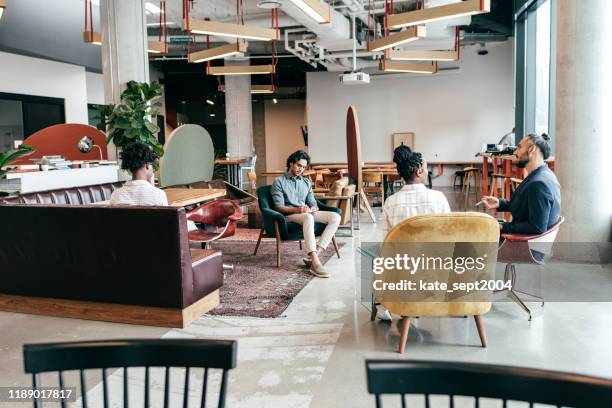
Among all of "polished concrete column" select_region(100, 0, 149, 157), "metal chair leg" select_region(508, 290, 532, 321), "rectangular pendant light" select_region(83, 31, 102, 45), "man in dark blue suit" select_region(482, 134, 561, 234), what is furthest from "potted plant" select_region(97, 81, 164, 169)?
"metal chair leg" select_region(508, 290, 532, 321)

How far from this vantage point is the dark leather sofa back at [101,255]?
3.98 m

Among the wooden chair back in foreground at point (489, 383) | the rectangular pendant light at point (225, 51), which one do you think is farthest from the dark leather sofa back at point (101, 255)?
the rectangular pendant light at point (225, 51)

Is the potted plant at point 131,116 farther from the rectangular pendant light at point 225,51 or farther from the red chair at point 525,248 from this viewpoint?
the red chair at point 525,248

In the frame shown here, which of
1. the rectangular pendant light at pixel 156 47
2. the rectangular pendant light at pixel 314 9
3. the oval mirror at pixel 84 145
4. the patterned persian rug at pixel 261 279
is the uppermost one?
the rectangular pendant light at pixel 156 47

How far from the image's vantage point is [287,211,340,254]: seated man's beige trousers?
5.71m

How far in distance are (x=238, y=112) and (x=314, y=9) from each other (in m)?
8.78

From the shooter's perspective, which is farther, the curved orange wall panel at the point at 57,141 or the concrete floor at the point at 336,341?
the curved orange wall panel at the point at 57,141

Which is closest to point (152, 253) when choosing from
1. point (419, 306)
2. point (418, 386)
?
point (419, 306)

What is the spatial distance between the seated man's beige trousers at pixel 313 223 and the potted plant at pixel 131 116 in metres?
2.24

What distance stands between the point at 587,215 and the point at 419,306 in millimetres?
3421

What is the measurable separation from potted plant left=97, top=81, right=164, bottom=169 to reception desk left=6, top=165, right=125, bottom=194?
0.43m

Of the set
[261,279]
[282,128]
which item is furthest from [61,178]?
[282,128]

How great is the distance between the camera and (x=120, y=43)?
7.14m

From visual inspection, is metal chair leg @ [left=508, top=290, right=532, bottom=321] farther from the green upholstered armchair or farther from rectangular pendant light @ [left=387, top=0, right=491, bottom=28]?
rectangular pendant light @ [left=387, top=0, right=491, bottom=28]
